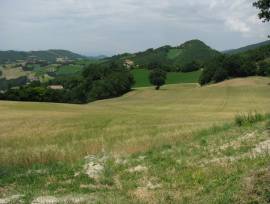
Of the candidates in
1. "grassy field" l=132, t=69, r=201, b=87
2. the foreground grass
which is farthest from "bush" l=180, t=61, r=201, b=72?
the foreground grass

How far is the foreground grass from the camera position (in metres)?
11.7

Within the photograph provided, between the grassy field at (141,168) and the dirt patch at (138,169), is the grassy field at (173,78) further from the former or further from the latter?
the dirt patch at (138,169)

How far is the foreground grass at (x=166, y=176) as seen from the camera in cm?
1167

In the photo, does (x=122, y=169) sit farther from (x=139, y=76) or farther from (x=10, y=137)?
(x=139, y=76)

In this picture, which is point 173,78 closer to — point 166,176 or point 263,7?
point 263,7

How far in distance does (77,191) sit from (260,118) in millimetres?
14963

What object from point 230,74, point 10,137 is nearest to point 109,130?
point 10,137

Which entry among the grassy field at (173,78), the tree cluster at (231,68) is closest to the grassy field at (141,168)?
the tree cluster at (231,68)

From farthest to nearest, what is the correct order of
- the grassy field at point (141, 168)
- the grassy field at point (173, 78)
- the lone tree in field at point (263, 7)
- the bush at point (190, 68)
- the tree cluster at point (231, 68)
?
the bush at point (190, 68)
the grassy field at point (173, 78)
the tree cluster at point (231, 68)
the lone tree in field at point (263, 7)
the grassy field at point (141, 168)

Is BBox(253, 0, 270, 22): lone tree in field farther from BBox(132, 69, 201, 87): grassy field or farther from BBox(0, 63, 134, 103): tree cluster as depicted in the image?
BBox(132, 69, 201, 87): grassy field

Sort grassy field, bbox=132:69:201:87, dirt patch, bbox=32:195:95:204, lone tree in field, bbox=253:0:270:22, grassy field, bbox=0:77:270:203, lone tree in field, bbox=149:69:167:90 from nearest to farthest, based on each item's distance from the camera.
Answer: dirt patch, bbox=32:195:95:204
grassy field, bbox=0:77:270:203
lone tree in field, bbox=253:0:270:22
lone tree in field, bbox=149:69:167:90
grassy field, bbox=132:69:201:87

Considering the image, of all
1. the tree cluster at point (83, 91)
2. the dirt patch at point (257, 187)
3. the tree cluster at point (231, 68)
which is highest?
the tree cluster at point (231, 68)

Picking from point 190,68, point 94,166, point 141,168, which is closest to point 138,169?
point 141,168

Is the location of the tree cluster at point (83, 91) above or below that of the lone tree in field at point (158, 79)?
below
